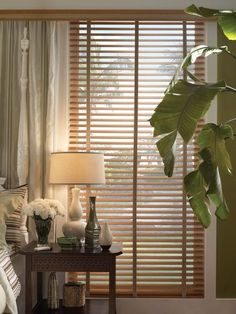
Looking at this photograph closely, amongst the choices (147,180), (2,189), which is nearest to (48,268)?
(2,189)

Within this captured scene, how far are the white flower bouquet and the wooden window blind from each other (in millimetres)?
551

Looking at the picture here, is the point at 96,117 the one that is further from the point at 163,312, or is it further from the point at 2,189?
the point at 163,312

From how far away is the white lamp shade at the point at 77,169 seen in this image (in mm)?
4309

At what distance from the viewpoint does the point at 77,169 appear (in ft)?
14.1

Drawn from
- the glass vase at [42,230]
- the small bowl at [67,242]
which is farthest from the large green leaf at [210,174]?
the glass vase at [42,230]

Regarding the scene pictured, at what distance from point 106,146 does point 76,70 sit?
0.69 metres

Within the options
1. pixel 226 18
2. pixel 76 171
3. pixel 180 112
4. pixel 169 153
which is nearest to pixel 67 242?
pixel 76 171

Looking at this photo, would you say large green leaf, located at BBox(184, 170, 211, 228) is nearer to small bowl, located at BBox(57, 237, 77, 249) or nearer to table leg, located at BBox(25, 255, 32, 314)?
small bowl, located at BBox(57, 237, 77, 249)

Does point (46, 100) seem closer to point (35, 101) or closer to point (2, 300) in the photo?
point (35, 101)

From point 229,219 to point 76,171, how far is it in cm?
138

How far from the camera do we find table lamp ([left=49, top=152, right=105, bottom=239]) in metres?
4.31

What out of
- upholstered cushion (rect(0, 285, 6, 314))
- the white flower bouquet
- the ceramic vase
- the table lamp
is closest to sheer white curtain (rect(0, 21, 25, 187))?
the table lamp

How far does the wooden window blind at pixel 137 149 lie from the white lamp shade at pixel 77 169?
47 cm

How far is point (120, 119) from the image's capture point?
4.82 m
